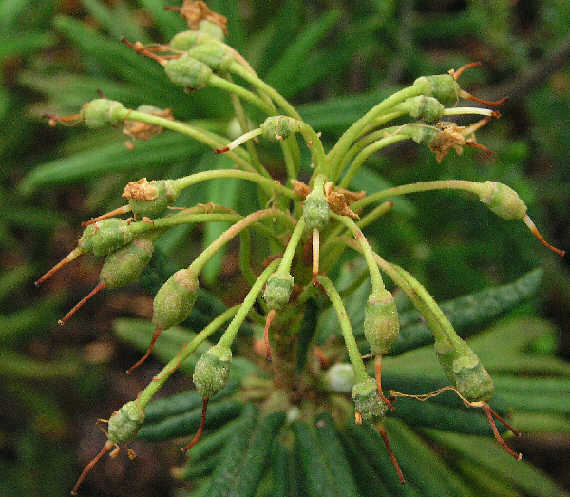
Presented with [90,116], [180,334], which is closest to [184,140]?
[180,334]

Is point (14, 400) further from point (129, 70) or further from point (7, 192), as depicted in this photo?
point (129, 70)

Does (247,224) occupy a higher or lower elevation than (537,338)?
higher

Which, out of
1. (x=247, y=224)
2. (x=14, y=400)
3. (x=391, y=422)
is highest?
(x=247, y=224)

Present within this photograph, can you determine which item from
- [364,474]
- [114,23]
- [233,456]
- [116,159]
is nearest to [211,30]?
[116,159]

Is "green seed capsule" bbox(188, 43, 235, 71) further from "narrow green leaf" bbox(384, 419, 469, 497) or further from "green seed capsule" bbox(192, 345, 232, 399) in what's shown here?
"narrow green leaf" bbox(384, 419, 469, 497)

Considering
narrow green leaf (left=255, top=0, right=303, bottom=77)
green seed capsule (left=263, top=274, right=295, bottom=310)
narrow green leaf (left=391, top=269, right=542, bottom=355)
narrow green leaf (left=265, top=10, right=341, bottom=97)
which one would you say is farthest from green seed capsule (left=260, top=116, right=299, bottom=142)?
narrow green leaf (left=255, top=0, right=303, bottom=77)

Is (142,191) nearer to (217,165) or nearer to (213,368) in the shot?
(213,368)
